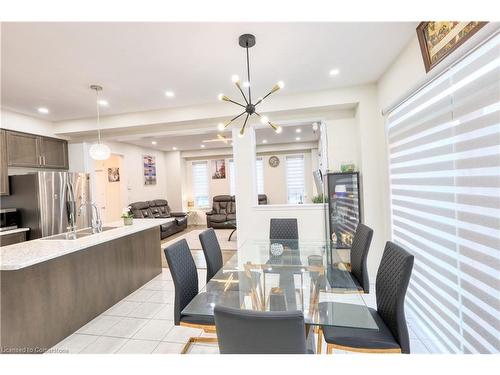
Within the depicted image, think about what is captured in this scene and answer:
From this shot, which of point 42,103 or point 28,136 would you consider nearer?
point 42,103

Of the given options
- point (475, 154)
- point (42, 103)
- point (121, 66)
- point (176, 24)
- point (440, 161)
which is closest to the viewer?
point (475, 154)

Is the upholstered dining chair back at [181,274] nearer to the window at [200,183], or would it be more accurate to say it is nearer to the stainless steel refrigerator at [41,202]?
the stainless steel refrigerator at [41,202]

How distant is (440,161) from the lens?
5.96ft

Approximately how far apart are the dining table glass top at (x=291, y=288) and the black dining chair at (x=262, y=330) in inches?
17.4

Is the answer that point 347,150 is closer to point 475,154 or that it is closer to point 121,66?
→ point 475,154

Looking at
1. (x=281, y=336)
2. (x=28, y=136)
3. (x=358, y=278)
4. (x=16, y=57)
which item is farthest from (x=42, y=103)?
(x=358, y=278)

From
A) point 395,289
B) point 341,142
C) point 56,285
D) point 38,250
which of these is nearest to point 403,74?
point 341,142

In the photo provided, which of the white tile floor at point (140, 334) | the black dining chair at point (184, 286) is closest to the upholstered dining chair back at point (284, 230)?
the white tile floor at point (140, 334)

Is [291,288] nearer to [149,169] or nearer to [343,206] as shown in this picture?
[343,206]

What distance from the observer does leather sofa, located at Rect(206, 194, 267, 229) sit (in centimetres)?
767

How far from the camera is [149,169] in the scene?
7707 mm

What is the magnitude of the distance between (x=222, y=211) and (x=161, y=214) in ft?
6.33

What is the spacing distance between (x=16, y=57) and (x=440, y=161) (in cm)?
393
